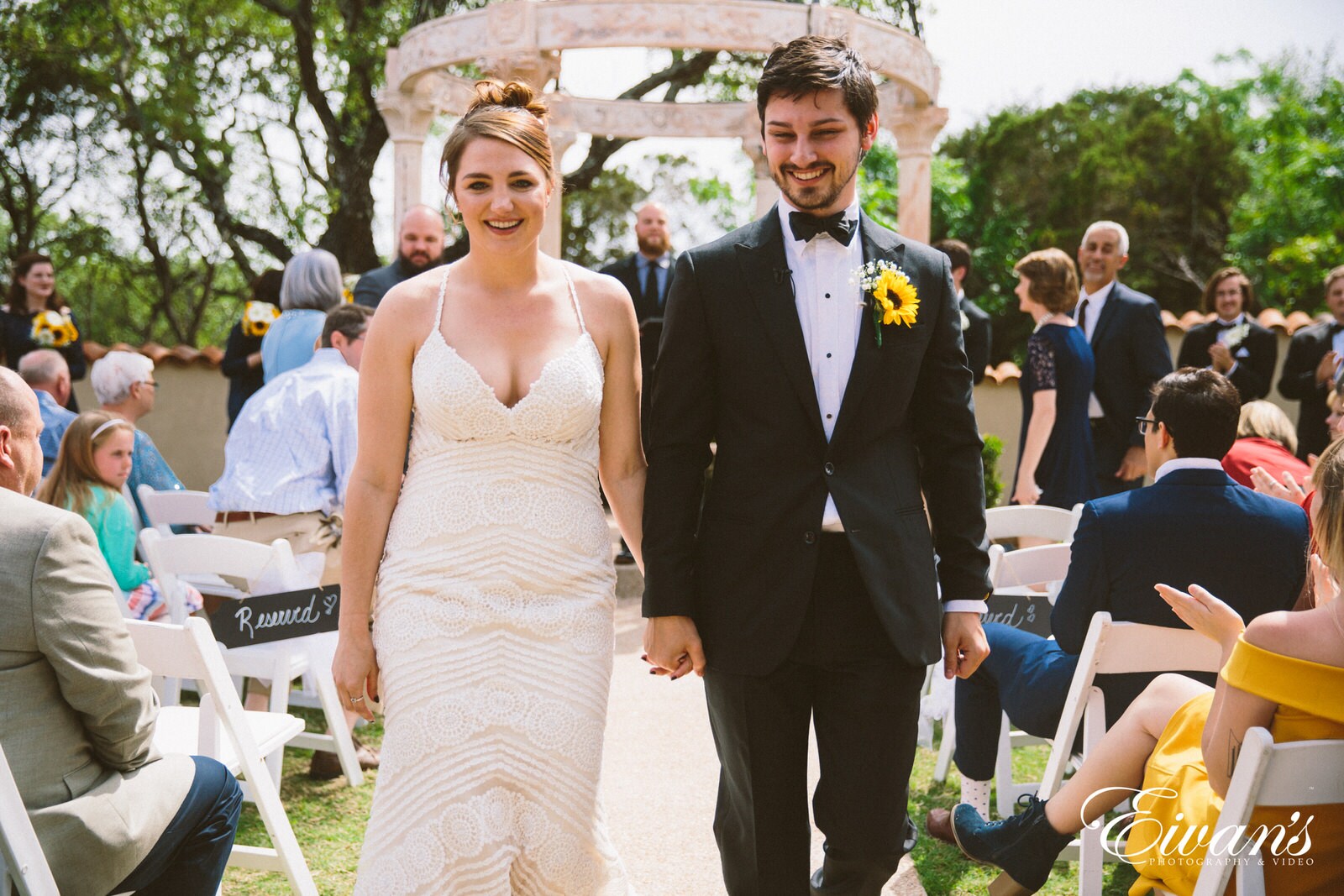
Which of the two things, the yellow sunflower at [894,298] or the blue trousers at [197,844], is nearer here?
the yellow sunflower at [894,298]

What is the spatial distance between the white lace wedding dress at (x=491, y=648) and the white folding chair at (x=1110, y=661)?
1.49 meters

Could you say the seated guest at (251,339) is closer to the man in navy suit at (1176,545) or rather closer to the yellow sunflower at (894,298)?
the man in navy suit at (1176,545)

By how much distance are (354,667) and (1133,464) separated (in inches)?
215

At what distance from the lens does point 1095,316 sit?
7195mm

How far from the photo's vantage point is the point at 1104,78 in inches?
1582

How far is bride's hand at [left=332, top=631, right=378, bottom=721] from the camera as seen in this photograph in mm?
2770

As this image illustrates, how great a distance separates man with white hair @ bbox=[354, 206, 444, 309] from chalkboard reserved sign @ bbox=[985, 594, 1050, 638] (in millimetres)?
4332

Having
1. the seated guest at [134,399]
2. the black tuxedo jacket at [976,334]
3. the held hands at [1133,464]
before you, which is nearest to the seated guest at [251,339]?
the seated guest at [134,399]

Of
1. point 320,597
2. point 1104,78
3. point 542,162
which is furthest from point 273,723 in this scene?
point 1104,78

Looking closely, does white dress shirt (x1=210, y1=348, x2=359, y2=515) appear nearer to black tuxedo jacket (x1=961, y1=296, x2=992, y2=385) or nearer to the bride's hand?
the bride's hand

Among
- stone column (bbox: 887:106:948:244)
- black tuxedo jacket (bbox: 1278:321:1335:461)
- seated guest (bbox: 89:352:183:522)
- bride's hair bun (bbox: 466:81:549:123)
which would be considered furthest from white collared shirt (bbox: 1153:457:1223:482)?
stone column (bbox: 887:106:948:244)

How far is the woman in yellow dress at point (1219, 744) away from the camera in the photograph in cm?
244

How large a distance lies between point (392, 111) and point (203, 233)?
513 inches

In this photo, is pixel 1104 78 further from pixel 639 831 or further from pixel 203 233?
pixel 639 831
